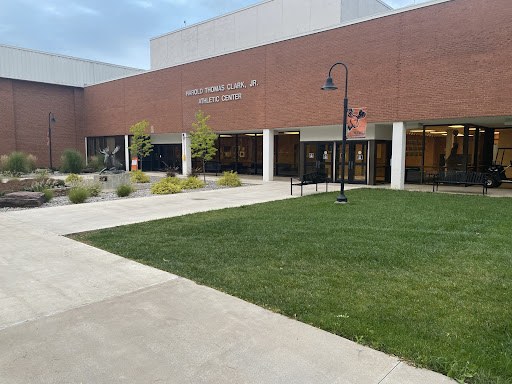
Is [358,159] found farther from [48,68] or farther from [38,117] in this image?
[48,68]

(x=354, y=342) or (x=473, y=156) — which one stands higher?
(x=473, y=156)

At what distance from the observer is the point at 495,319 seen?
3.97m

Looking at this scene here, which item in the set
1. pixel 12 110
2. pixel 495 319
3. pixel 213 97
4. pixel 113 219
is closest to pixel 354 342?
pixel 495 319

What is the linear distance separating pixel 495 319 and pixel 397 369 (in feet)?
5.26

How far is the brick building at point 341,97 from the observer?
16.0 meters

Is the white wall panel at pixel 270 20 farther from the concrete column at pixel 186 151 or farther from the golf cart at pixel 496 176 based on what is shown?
the golf cart at pixel 496 176

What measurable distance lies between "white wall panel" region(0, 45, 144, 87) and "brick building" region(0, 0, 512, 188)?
1.08 metres

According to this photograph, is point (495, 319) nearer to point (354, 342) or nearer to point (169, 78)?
point (354, 342)

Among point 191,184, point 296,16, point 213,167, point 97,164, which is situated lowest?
point 191,184

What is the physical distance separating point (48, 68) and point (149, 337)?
3960cm

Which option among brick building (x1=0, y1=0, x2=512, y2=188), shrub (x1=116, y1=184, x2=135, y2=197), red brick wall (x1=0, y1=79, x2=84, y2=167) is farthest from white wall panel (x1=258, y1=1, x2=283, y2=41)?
shrub (x1=116, y1=184, x2=135, y2=197)

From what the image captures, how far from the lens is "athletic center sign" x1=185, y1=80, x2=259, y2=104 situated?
2436cm

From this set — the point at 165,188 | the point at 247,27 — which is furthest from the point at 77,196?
the point at 247,27

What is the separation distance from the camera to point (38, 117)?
35.4 metres
